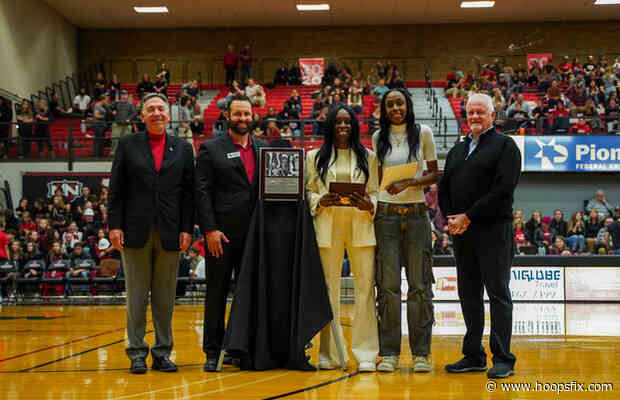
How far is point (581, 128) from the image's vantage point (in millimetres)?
16641

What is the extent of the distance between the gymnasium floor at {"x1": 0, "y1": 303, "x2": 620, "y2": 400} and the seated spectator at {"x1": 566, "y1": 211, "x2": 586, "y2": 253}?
659cm

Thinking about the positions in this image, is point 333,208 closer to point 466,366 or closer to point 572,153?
point 466,366

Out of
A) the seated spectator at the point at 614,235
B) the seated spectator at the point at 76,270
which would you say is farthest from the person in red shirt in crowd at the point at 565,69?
the seated spectator at the point at 76,270

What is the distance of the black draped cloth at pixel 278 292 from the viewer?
4938 mm

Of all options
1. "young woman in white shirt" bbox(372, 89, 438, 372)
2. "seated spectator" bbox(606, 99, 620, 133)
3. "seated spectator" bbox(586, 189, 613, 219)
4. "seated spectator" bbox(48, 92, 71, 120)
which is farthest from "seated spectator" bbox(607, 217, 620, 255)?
"seated spectator" bbox(48, 92, 71, 120)

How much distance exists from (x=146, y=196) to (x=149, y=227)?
Answer: 0.22 m

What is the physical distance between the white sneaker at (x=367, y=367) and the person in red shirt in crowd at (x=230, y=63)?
1987cm

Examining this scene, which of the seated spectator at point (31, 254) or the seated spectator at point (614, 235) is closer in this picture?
the seated spectator at point (31, 254)

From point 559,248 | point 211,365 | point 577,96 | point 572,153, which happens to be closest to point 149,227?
point 211,365

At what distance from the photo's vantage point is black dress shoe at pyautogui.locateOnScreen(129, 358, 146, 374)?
4.87 metres

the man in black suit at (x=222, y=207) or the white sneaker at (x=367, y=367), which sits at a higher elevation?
the man in black suit at (x=222, y=207)

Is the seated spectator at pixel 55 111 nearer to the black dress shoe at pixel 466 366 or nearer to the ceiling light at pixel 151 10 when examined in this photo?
the ceiling light at pixel 151 10

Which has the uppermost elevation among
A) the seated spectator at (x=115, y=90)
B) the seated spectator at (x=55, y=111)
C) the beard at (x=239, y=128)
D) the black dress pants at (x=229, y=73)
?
the black dress pants at (x=229, y=73)

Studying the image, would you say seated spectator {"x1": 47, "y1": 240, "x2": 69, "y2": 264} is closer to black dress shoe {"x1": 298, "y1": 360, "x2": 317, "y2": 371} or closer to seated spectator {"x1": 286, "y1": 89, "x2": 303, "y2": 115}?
seated spectator {"x1": 286, "y1": 89, "x2": 303, "y2": 115}
